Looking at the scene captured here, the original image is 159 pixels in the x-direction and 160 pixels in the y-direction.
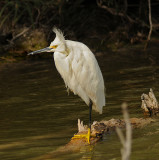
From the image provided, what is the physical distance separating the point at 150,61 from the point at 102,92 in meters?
6.06

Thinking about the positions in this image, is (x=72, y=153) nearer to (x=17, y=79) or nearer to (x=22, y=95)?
(x=22, y=95)

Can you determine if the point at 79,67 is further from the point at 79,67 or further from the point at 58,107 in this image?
the point at 58,107

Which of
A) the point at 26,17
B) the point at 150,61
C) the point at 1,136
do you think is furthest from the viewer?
the point at 26,17

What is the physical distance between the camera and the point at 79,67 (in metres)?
6.02

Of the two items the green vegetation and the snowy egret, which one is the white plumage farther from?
the green vegetation

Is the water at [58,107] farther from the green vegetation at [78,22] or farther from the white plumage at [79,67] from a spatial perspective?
the green vegetation at [78,22]

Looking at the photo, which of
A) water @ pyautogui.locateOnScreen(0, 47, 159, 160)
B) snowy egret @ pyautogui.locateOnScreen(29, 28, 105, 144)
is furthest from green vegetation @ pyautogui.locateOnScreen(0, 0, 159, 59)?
snowy egret @ pyautogui.locateOnScreen(29, 28, 105, 144)

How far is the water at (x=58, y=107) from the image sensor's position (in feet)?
19.1

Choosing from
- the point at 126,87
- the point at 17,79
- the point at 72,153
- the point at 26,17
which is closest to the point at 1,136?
the point at 72,153

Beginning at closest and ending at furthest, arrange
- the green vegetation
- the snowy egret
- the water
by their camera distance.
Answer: the water < the snowy egret < the green vegetation

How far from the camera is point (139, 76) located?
1050 centimetres

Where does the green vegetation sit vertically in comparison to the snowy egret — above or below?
above

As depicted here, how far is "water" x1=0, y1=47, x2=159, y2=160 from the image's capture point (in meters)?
5.81

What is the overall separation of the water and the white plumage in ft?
2.10
